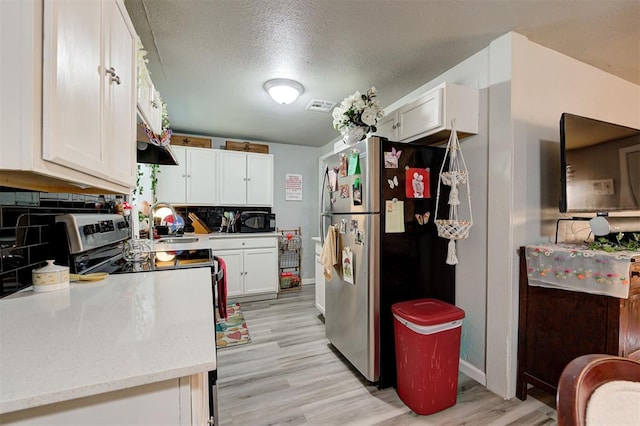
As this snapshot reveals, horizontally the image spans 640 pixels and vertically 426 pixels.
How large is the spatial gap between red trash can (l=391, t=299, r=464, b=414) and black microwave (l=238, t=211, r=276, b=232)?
2.63m

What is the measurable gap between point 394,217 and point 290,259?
282 centimetres

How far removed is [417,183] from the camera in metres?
1.99

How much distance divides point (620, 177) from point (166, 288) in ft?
9.15

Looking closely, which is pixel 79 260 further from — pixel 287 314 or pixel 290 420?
pixel 287 314

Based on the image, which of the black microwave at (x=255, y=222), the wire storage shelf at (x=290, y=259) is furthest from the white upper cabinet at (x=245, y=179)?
the wire storage shelf at (x=290, y=259)

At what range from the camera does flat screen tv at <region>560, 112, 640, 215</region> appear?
5.67 feet

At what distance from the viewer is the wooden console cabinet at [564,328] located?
4.77ft

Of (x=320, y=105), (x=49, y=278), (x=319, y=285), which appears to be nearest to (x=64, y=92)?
(x=49, y=278)

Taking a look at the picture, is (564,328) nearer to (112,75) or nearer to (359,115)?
(359,115)

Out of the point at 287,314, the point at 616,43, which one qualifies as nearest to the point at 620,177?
the point at 616,43

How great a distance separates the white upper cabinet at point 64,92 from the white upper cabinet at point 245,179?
9.24ft

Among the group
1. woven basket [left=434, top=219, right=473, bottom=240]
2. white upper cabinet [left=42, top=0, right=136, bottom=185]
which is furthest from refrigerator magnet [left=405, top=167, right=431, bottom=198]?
white upper cabinet [left=42, top=0, right=136, bottom=185]

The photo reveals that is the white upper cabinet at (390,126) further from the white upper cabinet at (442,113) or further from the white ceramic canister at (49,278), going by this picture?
the white ceramic canister at (49,278)

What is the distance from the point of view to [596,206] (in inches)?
71.2
